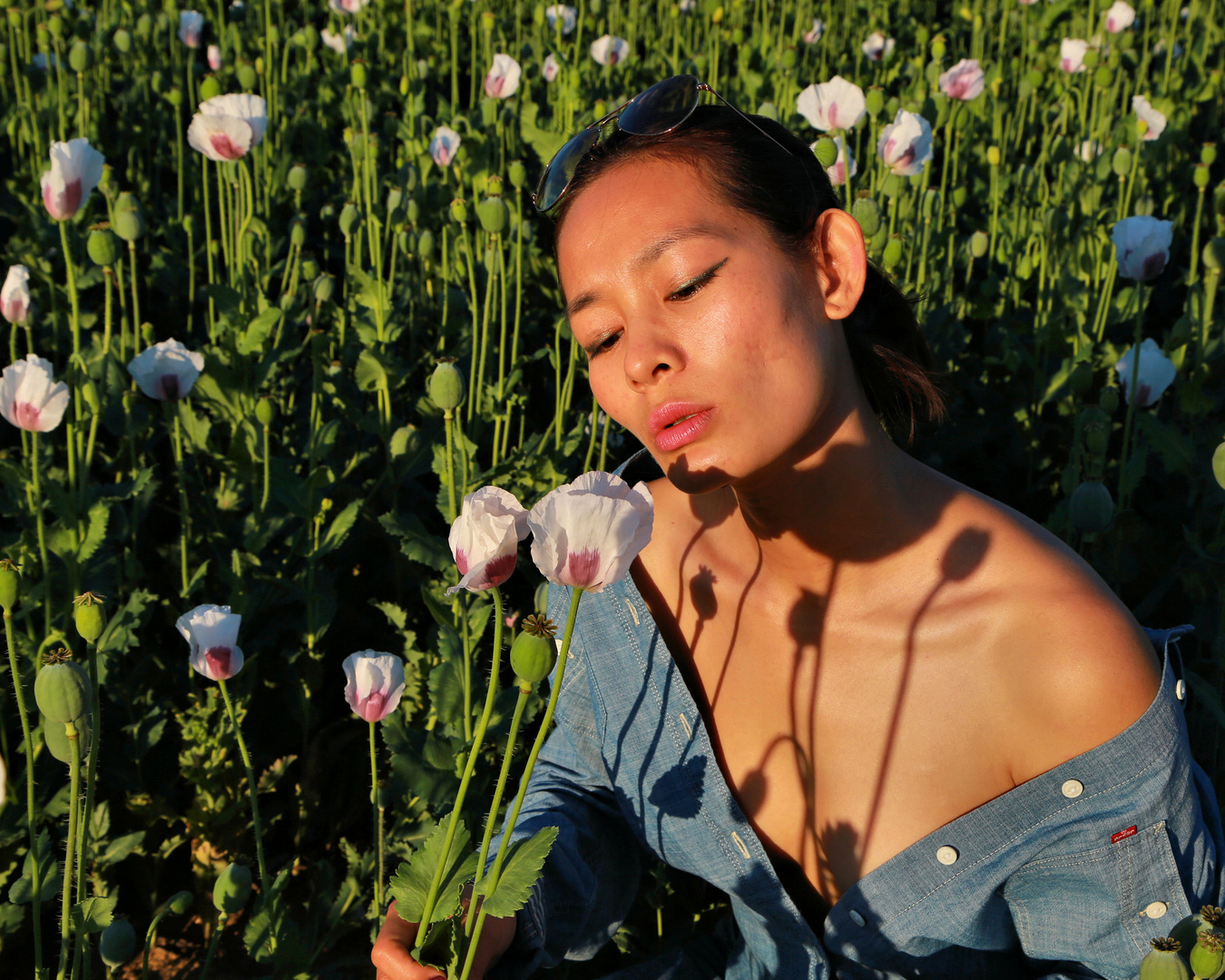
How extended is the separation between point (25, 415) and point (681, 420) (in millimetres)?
1061

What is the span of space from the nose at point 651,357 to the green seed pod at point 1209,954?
59 cm

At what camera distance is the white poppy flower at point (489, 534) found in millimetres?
712

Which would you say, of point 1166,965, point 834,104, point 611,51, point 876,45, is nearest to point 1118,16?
point 876,45

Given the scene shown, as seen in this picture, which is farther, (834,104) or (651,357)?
(834,104)

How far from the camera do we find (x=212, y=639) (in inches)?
49.8

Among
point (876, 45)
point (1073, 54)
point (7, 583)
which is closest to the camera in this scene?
point (7, 583)

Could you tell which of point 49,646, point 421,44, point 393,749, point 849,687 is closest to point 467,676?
point 393,749

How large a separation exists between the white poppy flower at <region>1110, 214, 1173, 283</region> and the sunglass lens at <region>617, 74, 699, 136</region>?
1.20 meters

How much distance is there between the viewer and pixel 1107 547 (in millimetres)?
1906

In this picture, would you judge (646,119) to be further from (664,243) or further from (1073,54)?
(1073,54)

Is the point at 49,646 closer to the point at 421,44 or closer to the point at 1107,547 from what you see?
the point at 1107,547

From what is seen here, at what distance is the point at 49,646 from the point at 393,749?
533mm

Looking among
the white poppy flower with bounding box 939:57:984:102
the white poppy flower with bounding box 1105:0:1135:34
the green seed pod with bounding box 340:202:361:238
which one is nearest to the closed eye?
the green seed pod with bounding box 340:202:361:238

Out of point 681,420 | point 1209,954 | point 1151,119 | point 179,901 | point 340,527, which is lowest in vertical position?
point 340,527
